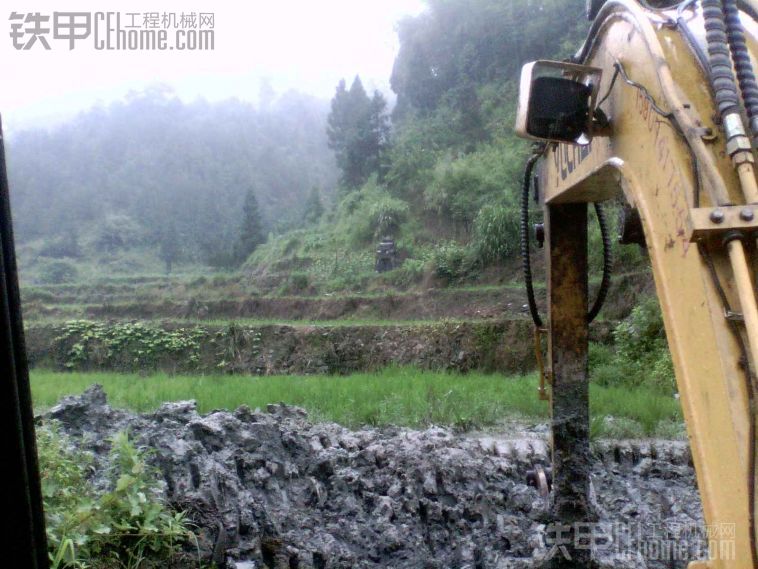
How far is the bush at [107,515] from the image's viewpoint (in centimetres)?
234

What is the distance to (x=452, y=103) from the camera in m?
25.8

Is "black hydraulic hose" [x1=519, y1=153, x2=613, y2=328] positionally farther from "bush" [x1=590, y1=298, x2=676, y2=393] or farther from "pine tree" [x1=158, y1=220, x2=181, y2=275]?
"pine tree" [x1=158, y1=220, x2=181, y2=275]

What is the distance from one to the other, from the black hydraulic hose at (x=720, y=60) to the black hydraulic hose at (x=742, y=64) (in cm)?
1

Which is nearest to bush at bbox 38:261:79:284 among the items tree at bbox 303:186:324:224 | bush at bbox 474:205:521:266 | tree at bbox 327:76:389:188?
tree at bbox 303:186:324:224

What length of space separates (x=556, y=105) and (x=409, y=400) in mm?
5022

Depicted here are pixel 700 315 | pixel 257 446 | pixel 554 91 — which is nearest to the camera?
pixel 700 315

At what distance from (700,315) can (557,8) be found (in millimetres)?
25269

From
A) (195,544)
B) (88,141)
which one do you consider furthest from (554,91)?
(88,141)

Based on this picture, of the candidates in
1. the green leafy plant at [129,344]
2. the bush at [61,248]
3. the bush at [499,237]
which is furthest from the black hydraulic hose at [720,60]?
the bush at [61,248]

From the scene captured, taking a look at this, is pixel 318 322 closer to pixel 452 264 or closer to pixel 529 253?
pixel 452 264

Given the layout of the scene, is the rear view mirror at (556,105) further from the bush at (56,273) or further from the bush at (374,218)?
the bush at (56,273)

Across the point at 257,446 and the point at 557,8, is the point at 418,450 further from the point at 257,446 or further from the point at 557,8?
the point at 557,8

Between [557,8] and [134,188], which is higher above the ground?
[557,8]

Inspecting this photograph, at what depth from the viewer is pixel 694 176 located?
1278mm
